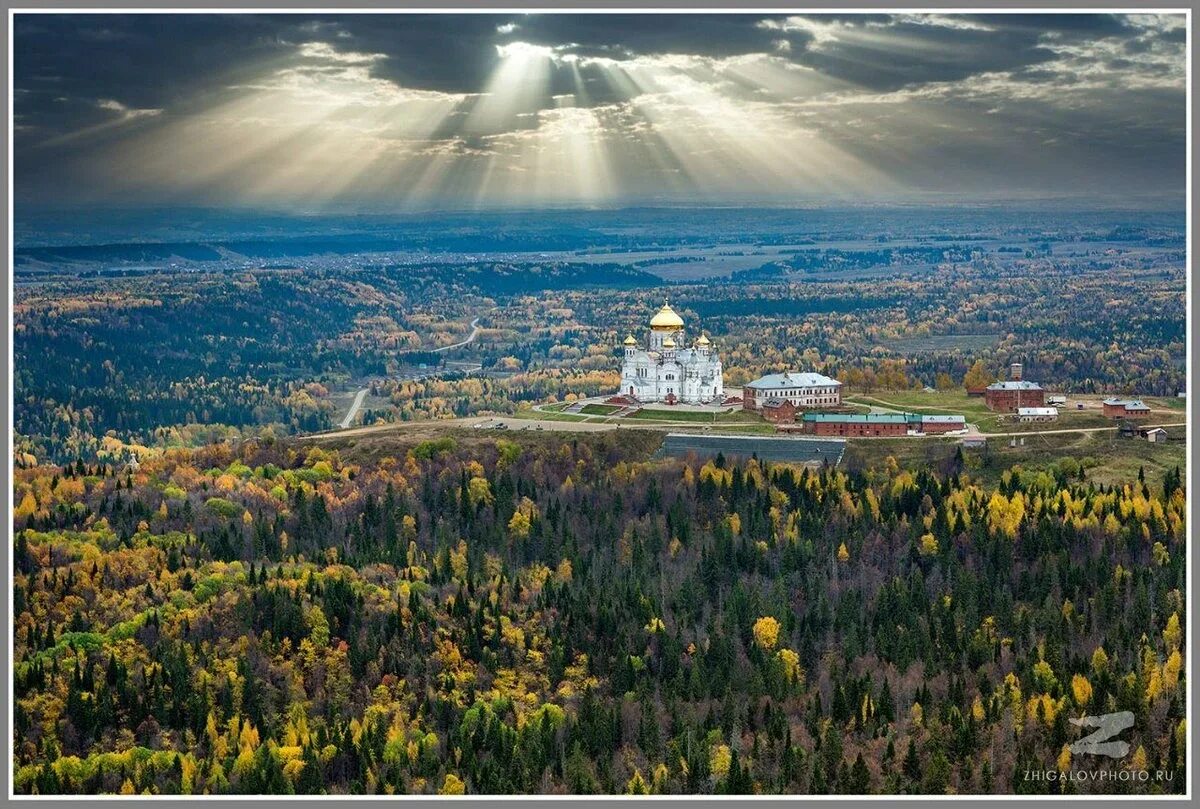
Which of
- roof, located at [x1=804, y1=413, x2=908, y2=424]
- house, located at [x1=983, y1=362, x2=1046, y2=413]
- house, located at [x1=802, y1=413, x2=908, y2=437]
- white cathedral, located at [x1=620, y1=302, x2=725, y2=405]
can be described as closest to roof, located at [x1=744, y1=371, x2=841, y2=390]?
white cathedral, located at [x1=620, y1=302, x2=725, y2=405]

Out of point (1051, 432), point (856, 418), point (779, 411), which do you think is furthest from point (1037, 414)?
point (779, 411)

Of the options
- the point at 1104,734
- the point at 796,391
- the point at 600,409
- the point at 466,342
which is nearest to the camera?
the point at 1104,734

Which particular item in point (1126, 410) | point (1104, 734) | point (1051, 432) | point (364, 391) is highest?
point (1126, 410)

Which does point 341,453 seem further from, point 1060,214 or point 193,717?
point 1060,214

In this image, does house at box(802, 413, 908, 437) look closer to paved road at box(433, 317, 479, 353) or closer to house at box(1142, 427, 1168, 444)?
house at box(1142, 427, 1168, 444)

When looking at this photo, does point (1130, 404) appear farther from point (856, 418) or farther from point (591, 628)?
point (591, 628)

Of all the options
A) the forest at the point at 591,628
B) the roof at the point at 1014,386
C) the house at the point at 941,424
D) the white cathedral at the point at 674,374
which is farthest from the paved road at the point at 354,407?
the house at the point at 941,424

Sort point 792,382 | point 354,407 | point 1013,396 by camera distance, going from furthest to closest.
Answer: point 354,407
point 792,382
point 1013,396
